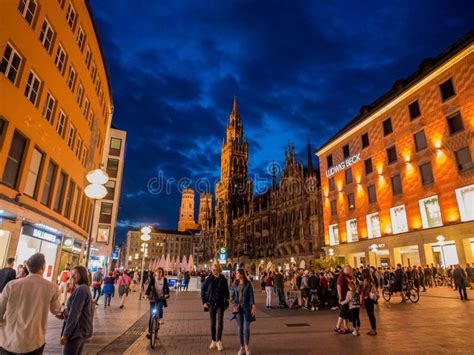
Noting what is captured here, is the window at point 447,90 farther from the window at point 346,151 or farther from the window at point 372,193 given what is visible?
the window at point 346,151

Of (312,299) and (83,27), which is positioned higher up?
(83,27)

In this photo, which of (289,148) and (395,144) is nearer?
(395,144)

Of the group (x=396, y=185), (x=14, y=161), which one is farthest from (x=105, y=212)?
(x=396, y=185)

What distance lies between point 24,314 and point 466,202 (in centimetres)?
2904

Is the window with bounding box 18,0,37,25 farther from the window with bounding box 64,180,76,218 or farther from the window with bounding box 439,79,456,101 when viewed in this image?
the window with bounding box 439,79,456,101

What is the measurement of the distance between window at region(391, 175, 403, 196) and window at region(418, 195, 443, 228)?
9.36ft

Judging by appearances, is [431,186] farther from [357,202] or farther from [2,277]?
[2,277]

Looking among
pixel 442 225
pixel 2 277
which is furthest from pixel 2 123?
pixel 442 225

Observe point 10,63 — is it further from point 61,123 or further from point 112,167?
point 112,167

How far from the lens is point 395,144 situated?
3128 centimetres

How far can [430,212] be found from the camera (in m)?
27.0

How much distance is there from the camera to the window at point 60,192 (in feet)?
55.7

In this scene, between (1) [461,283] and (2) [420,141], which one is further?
(2) [420,141]

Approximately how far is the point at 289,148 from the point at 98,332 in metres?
62.3
